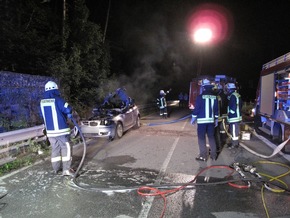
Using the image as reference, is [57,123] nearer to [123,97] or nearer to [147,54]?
[123,97]

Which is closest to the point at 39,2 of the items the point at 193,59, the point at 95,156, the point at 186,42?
the point at 95,156

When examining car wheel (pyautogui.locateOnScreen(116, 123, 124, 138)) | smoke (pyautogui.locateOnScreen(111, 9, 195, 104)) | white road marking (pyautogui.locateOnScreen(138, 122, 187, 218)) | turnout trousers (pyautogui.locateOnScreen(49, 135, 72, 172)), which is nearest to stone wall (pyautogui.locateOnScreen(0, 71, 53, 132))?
car wheel (pyautogui.locateOnScreen(116, 123, 124, 138))

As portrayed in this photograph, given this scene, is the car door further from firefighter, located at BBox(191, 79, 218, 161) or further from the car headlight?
firefighter, located at BBox(191, 79, 218, 161)

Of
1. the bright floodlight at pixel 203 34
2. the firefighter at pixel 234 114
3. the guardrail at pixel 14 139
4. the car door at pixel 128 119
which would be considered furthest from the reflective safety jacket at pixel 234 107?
the bright floodlight at pixel 203 34

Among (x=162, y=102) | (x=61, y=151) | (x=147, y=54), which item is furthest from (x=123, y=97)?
(x=147, y=54)

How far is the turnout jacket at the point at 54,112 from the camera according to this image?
5465mm

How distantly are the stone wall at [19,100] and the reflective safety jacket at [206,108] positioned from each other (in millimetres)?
6294

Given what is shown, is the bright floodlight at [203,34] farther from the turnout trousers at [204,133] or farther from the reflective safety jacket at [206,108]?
the turnout trousers at [204,133]

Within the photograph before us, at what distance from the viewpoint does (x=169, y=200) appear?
4.37 meters

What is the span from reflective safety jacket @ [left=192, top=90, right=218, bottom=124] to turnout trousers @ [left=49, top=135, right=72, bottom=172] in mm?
3028

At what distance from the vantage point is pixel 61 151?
5.63 metres

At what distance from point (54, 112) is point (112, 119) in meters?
3.78

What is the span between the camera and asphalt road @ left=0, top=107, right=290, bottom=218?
4.01 metres

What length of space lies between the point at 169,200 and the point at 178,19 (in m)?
21.9
